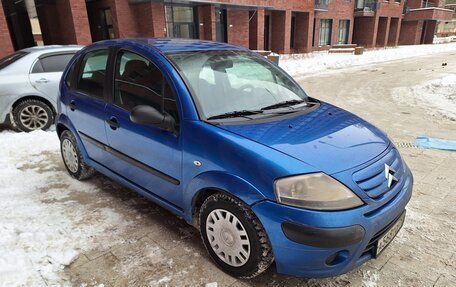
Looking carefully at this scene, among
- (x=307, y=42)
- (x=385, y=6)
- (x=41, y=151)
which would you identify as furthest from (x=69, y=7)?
(x=385, y=6)

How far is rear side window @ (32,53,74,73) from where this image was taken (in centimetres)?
649

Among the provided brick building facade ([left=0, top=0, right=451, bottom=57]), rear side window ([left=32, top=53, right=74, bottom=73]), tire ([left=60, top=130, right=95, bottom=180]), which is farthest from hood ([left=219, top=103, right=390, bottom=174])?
brick building facade ([left=0, top=0, right=451, bottom=57])

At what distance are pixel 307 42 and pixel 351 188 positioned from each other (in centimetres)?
2849

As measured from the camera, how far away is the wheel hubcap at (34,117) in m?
6.37

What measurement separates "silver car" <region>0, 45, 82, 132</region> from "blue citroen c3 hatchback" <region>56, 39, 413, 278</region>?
3.21m

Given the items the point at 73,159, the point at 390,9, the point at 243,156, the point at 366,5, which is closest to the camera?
the point at 243,156

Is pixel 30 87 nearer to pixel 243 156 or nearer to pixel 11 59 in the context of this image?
pixel 11 59

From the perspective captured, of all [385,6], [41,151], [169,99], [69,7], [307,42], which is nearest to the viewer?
[169,99]

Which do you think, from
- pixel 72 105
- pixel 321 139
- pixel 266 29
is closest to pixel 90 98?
pixel 72 105

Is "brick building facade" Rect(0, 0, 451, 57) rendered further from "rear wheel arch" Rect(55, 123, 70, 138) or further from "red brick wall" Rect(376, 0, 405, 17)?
"rear wheel arch" Rect(55, 123, 70, 138)

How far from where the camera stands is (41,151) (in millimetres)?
5551

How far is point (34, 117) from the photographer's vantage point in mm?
6465

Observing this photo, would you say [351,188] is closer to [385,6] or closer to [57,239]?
[57,239]

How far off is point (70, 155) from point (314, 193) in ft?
11.3
